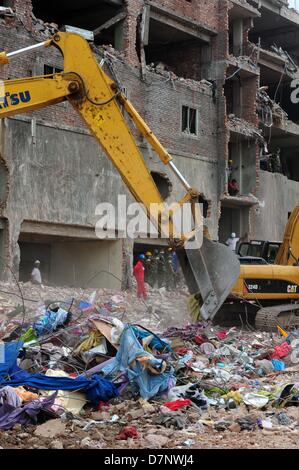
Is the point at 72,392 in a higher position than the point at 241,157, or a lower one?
lower

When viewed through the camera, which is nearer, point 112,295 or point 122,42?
point 112,295

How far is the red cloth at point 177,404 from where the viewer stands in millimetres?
7245

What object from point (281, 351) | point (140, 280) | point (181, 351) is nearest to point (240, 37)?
point (140, 280)

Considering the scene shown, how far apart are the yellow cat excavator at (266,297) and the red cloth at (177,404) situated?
5.13 meters

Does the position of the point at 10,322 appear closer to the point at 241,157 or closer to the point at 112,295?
the point at 112,295

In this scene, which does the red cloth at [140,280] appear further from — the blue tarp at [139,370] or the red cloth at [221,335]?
the blue tarp at [139,370]

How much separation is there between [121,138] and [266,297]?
458 cm

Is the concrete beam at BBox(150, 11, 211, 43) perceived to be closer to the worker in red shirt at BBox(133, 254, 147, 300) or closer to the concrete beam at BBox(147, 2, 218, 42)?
the concrete beam at BBox(147, 2, 218, 42)

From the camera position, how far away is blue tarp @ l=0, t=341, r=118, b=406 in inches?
282

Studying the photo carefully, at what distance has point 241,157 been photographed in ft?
81.3

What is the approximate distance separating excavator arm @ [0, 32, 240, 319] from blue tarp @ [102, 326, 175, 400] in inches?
105

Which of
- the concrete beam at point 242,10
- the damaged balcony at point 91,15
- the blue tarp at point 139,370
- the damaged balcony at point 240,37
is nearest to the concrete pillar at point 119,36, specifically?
the damaged balcony at point 91,15

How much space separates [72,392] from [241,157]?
732 inches
